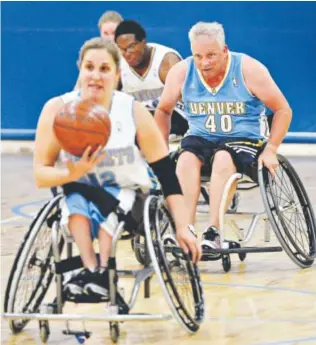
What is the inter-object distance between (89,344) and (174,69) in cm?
187

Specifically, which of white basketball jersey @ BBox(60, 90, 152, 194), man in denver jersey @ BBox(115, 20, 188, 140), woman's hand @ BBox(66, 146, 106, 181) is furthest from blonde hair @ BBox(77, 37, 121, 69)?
man in denver jersey @ BBox(115, 20, 188, 140)

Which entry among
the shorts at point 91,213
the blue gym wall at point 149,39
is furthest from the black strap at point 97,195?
the blue gym wall at point 149,39

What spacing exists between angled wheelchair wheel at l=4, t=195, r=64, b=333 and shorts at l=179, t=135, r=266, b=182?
1.35 metres

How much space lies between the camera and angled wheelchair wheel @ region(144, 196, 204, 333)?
13.8 ft

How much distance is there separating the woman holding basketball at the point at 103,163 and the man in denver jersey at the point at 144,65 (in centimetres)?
258

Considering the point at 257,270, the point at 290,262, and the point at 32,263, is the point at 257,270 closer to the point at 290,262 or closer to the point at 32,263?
the point at 290,262

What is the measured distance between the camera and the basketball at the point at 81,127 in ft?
13.6

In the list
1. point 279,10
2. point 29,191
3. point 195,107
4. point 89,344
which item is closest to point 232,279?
point 195,107

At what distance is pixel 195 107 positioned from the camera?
5.87 metres

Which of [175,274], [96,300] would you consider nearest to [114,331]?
[96,300]

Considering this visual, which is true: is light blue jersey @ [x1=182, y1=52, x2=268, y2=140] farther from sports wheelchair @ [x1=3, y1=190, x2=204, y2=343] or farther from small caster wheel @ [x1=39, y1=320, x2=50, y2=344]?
small caster wheel @ [x1=39, y1=320, x2=50, y2=344]

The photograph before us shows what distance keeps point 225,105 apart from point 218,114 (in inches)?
2.1

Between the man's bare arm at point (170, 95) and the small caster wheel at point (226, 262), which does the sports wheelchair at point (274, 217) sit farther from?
the man's bare arm at point (170, 95)

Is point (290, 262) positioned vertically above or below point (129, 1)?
below
